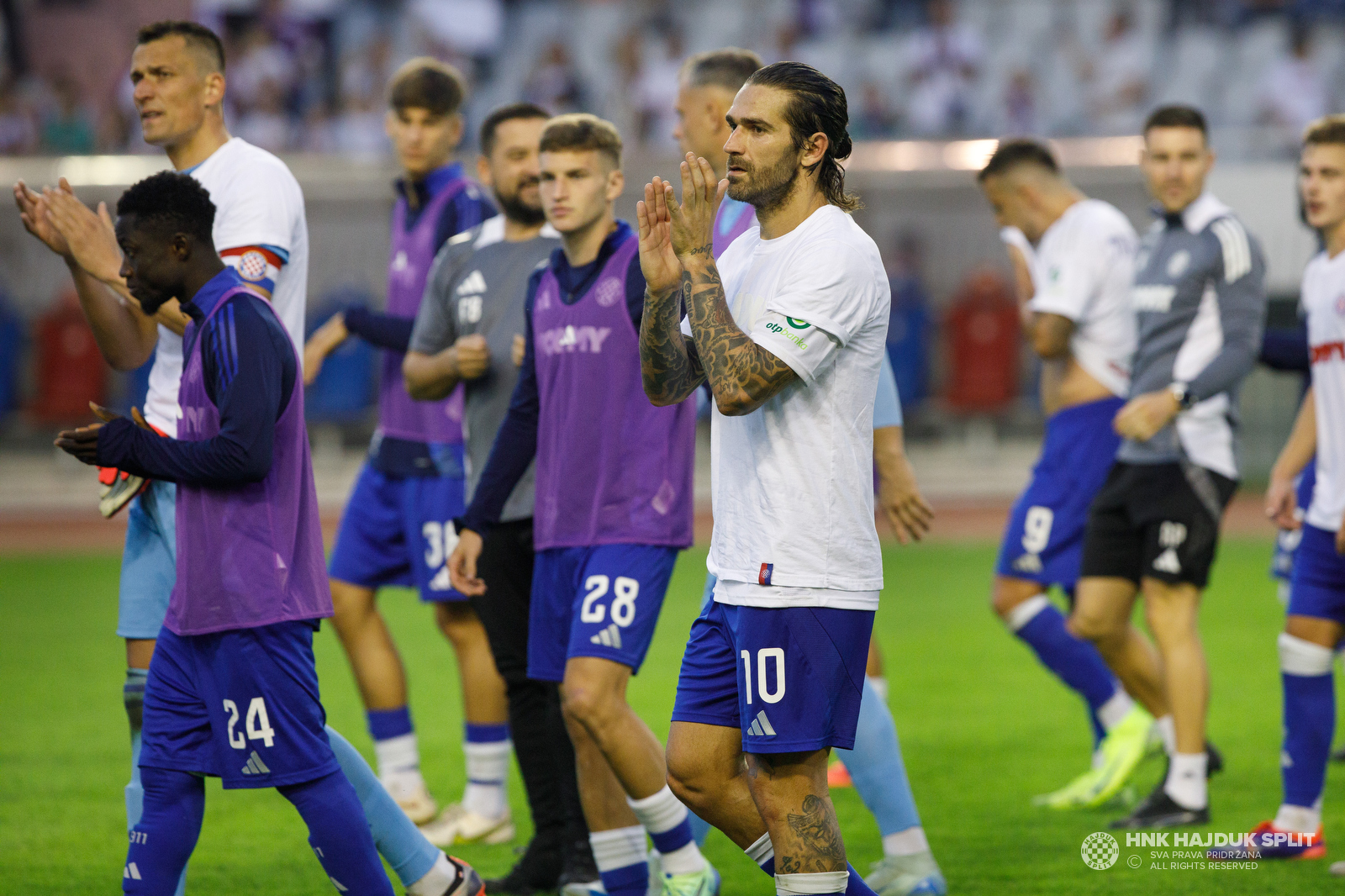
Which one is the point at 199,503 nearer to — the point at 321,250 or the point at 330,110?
the point at 321,250

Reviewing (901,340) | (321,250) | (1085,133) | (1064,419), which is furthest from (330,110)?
(1064,419)

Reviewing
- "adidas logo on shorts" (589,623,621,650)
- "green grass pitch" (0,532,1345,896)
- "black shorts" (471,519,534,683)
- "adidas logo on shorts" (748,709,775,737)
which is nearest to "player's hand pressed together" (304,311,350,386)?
"black shorts" (471,519,534,683)

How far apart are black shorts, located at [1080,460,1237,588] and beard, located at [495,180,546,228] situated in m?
2.57

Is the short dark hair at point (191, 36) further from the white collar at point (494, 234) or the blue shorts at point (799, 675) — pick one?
the blue shorts at point (799, 675)

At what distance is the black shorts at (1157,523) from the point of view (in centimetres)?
582

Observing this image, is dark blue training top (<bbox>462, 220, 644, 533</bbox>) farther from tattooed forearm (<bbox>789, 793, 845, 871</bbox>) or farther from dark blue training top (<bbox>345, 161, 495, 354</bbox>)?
tattooed forearm (<bbox>789, 793, 845, 871</bbox>)

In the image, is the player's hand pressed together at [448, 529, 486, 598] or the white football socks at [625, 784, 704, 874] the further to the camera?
the player's hand pressed together at [448, 529, 486, 598]

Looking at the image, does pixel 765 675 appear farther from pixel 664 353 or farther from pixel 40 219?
pixel 40 219

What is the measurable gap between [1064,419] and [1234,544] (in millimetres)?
9814

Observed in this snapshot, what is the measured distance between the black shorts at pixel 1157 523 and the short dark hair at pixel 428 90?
3194 millimetres

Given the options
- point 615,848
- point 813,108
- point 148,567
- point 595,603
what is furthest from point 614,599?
point 813,108

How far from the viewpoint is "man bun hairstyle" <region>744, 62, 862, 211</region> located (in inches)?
141

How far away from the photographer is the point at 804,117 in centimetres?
358

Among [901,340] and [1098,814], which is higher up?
[901,340]
